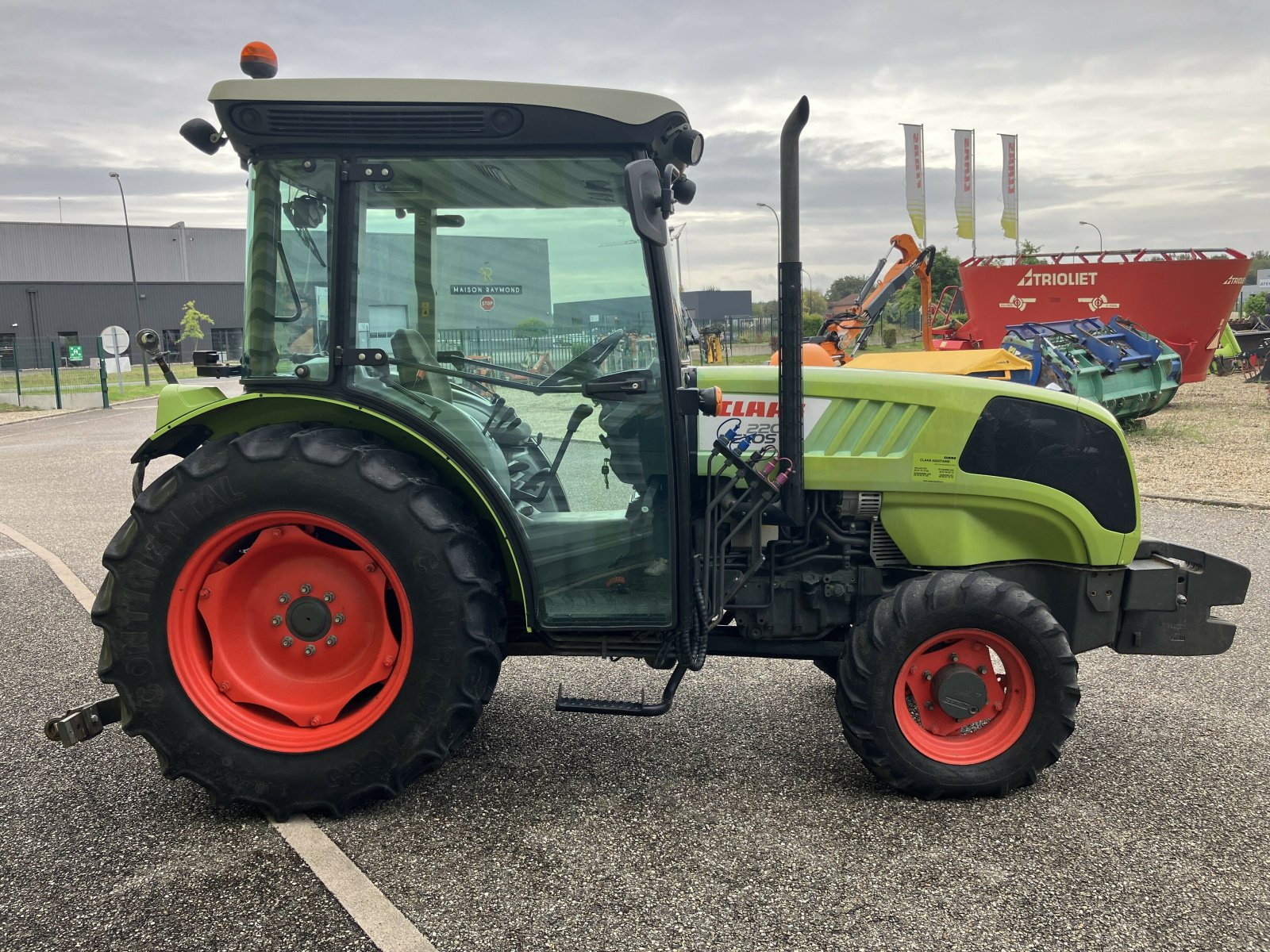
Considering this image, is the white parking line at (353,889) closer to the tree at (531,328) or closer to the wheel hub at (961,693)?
the tree at (531,328)

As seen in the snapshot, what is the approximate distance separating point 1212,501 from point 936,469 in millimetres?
6609

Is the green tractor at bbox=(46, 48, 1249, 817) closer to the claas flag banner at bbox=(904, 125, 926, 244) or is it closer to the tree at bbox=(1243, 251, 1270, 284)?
the claas flag banner at bbox=(904, 125, 926, 244)

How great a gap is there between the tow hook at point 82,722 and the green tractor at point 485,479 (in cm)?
1

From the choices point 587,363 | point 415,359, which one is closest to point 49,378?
point 415,359

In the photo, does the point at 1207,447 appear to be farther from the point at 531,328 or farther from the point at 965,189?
the point at 965,189

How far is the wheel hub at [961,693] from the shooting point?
3.28 metres

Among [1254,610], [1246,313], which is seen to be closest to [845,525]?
[1254,610]

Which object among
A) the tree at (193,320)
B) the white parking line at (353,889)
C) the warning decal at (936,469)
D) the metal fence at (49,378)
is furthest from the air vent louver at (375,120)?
the tree at (193,320)

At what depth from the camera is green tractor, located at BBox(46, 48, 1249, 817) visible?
302 cm

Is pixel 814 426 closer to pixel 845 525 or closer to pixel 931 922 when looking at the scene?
pixel 845 525

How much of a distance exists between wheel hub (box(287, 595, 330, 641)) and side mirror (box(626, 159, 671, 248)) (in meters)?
1.58

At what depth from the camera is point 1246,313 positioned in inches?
1385

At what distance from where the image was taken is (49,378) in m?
30.0

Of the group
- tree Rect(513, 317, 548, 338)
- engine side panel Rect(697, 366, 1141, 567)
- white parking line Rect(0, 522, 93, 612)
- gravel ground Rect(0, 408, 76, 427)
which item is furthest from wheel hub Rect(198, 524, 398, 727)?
gravel ground Rect(0, 408, 76, 427)
